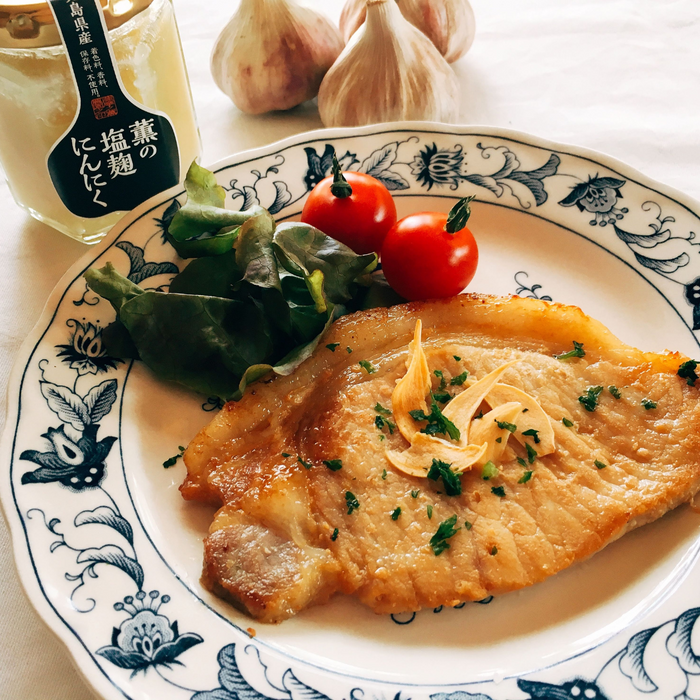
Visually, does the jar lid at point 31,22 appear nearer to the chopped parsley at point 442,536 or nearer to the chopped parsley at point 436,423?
Answer: the chopped parsley at point 436,423

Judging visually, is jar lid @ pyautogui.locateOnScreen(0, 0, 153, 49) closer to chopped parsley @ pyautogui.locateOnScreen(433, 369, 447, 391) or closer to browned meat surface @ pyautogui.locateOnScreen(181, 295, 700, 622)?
browned meat surface @ pyautogui.locateOnScreen(181, 295, 700, 622)

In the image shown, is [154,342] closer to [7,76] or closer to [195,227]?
[195,227]

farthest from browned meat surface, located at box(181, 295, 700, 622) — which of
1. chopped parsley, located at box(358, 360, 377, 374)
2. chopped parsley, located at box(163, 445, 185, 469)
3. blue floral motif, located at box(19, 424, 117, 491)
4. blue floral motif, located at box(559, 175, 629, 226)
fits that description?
blue floral motif, located at box(559, 175, 629, 226)

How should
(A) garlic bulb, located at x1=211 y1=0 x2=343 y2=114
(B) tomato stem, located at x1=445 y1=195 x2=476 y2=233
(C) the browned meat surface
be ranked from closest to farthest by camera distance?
1. (C) the browned meat surface
2. (B) tomato stem, located at x1=445 y1=195 x2=476 y2=233
3. (A) garlic bulb, located at x1=211 y1=0 x2=343 y2=114

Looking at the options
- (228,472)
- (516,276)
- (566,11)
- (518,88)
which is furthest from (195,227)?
(566,11)

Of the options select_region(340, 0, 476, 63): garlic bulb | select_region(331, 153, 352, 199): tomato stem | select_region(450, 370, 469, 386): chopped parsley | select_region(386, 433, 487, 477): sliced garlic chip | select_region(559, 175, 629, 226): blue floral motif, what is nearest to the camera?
select_region(386, 433, 487, 477): sliced garlic chip

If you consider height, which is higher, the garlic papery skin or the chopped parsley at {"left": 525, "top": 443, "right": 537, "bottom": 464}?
the garlic papery skin

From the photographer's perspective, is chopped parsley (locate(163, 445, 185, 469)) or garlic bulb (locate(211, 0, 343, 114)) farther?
garlic bulb (locate(211, 0, 343, 114))

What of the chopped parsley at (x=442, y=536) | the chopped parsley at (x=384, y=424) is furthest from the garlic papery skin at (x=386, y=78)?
the chopped parsley at (x=442, y=536)
